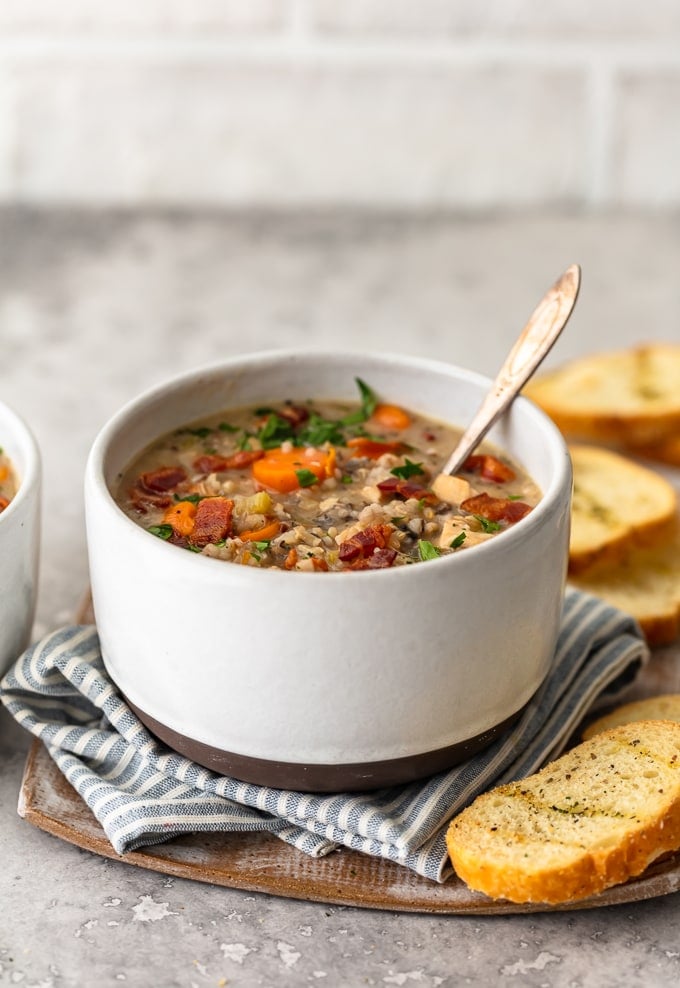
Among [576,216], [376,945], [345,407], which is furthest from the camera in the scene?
[576,216]

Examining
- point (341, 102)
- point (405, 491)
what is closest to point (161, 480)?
point (405, 491)

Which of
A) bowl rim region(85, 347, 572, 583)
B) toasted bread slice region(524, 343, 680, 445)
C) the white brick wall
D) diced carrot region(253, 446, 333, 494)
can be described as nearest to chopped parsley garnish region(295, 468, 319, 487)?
diced carrot region(253, 446, 333, 494)

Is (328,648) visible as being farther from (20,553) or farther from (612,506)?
(612,506)

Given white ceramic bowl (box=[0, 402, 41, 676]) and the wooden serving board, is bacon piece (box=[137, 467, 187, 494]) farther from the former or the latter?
the wooden serving board

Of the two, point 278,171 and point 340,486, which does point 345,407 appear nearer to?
point 340,486

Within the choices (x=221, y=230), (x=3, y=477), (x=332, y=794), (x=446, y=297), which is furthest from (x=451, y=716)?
(x=221, y=230)

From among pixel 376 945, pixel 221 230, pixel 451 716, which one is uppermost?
pixel 451 716
